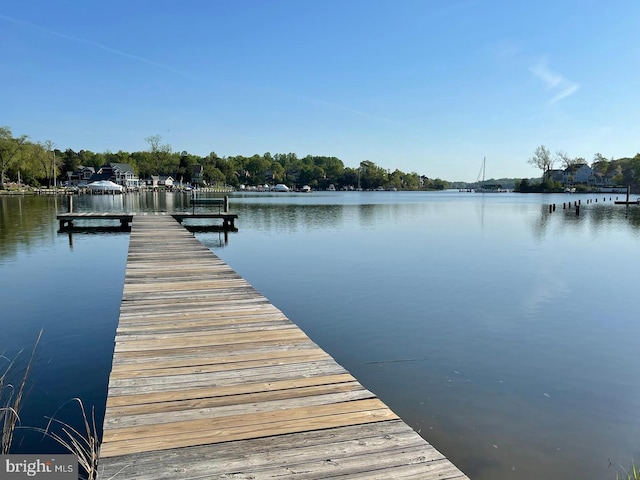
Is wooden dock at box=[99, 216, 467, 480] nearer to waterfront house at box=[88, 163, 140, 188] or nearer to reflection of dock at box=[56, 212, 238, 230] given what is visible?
reflection of dock at box=[56, 212, 238, 230]

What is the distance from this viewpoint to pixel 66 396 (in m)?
5.70

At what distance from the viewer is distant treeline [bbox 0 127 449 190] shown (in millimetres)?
80700

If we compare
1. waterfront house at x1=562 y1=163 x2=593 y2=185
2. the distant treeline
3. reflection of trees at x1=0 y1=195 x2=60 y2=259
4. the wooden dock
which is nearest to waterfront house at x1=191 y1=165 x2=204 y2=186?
the distant treeline

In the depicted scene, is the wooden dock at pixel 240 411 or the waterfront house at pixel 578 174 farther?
the waterfront house at pixel 578 174

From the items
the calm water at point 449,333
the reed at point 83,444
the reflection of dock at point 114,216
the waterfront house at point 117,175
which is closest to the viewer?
the reed at point 83,444

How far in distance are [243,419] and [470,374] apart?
411cm

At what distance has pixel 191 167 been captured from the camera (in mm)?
133500

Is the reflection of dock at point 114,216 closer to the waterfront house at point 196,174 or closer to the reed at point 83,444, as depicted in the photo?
the reed at point 83,444

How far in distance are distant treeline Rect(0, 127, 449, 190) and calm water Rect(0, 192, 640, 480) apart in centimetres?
7585

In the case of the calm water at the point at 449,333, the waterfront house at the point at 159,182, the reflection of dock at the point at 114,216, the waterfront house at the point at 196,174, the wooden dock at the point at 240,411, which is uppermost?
the waterfront house at the point at 196,174

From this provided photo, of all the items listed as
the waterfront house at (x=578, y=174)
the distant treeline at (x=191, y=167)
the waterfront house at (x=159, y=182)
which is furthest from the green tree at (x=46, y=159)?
the waterfront house at (x=578, y=174)

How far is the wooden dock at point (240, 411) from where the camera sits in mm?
2777

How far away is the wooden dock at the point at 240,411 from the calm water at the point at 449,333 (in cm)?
136

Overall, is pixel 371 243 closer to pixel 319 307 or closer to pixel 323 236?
pixel 323 236
